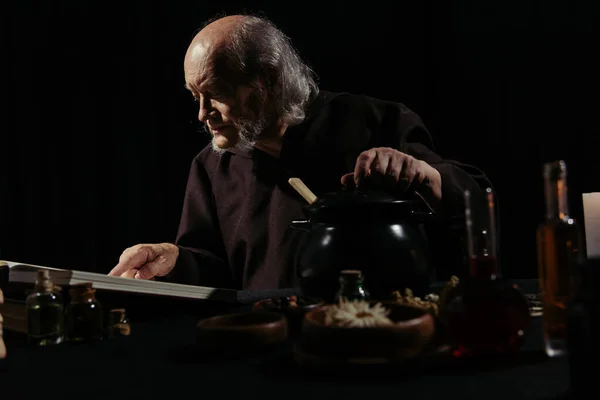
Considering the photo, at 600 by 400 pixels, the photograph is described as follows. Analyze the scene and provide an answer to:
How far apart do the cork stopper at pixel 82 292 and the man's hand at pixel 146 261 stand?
1.61 ft

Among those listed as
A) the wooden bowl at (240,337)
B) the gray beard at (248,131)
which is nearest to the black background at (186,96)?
the gray beard at (248,131)

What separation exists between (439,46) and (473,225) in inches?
79.9

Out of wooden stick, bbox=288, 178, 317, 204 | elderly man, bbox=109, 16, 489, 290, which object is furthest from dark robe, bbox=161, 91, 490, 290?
wooden stick, bbox=288, 178, 317, 204

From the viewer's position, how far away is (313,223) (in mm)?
1058

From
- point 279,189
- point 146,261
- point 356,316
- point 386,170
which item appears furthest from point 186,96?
point 356,316

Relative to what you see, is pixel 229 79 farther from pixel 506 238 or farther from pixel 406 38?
pixel 506 238

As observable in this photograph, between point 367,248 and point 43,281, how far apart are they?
1.62 ft

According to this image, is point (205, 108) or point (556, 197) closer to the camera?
point (556, 197)

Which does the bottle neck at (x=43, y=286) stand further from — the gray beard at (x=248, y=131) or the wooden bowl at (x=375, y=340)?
the gray beard at (x=248, y=131)

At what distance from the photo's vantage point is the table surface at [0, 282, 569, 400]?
627 millimetres

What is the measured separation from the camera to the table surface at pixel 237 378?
63cm

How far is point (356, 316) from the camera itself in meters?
0.72

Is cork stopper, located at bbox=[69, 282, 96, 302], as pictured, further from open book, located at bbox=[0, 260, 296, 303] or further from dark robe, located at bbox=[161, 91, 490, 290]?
dark robe, located at bbox=[161, 91, 490, 290]

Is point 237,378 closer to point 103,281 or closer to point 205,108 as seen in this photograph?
point 103,281
